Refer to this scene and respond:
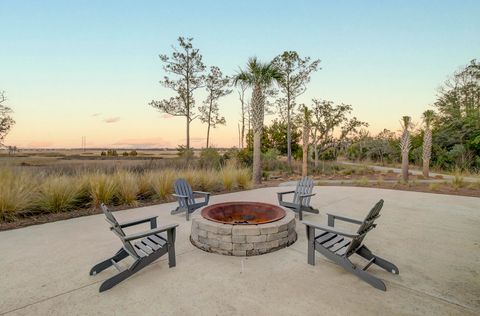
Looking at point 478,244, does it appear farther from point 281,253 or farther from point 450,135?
point 450,135

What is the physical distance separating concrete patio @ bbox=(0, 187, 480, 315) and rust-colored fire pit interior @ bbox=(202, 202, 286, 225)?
0.61m

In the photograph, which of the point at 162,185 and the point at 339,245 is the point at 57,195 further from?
the point at 339,245

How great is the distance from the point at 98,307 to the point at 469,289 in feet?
12.3

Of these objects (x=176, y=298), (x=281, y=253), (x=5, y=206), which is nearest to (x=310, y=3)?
(x=281, y=253)

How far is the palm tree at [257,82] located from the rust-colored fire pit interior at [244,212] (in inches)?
242

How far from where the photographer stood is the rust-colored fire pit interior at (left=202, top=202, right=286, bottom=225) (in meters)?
4.01

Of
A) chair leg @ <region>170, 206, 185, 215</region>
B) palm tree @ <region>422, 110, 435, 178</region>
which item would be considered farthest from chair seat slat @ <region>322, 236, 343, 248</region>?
palm tree @ <region>422, 110, 435, 178</region>

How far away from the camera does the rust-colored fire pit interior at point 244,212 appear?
4.01 m

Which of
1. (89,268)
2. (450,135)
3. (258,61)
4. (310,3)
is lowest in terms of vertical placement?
(89,268)

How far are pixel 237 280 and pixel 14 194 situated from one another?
5.35m

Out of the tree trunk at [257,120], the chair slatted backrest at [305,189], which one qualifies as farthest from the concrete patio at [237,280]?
the tree trunk at [257,120]

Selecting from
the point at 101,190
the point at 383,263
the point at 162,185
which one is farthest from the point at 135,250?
the point at 162,185

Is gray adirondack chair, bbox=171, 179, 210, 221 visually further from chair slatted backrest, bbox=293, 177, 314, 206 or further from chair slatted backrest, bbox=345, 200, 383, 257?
chair slatted backrest, bbox=345, 200, 383, 257

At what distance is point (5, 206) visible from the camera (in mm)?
4660
